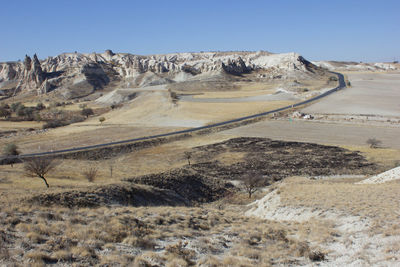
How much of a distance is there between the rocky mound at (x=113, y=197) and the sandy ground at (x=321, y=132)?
125 ft

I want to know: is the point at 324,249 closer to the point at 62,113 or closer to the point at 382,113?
the point at 382,113

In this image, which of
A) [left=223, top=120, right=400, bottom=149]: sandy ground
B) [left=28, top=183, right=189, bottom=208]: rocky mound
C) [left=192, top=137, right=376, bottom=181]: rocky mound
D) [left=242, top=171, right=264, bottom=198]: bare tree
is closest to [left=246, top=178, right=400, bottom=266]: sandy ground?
[left=242, top=171, right=264, bottom=198]: bare tree

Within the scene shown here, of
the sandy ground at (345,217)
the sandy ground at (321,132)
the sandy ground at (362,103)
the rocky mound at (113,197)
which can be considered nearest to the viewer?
the sandy ground at (345,217)

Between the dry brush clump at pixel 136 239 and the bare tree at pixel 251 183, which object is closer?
the dry brush clump at pixel 136 239

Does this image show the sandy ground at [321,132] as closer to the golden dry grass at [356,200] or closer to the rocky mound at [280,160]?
the rocky mound at [280,160]

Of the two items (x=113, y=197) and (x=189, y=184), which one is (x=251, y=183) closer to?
(x=189, y=184)

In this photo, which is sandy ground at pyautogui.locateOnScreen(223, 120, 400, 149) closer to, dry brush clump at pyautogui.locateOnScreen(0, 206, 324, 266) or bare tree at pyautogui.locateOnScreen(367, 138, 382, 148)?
bare tree at pyautogui.locateOnScreen(367, 138, 382, 148)

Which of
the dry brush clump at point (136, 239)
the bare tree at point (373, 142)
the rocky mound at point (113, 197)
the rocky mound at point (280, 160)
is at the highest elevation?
the dry brush clump at point (136, 239)

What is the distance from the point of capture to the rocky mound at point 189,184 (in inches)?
1163

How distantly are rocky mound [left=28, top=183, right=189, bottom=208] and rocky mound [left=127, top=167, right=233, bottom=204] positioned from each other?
80.8 inches

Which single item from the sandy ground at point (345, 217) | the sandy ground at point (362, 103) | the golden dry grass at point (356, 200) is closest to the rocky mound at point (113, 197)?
the sandy ground at point (345, 217)

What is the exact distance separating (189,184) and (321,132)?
40013 mm

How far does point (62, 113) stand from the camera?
110 m

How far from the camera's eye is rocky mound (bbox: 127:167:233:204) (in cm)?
2955
